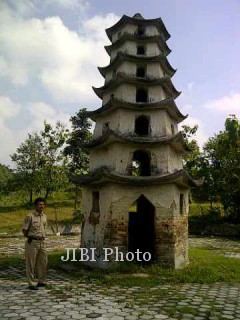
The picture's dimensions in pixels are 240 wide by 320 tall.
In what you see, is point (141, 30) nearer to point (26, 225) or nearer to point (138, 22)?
point (138, 22)

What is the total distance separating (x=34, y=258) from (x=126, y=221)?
3.91 metres

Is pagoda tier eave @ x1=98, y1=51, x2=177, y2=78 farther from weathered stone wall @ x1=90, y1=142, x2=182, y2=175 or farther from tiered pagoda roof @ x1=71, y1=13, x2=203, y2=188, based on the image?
weathered stone wall @ x1=90, y1=142, x2=182, y2=175

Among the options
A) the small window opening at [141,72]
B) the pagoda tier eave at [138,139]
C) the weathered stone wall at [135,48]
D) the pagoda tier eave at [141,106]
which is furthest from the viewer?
the weathered stone wall at [135,48]

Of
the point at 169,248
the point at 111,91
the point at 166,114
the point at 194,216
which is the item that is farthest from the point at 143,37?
the point at 194,216

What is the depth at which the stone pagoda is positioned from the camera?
11586mm

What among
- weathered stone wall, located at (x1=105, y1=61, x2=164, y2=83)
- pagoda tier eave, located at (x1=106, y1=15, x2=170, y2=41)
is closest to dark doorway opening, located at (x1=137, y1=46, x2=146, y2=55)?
weathered stone wall, located at (x1=105, y1=61, x2=164, y2=83)

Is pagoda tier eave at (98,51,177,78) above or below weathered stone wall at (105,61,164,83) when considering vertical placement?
above

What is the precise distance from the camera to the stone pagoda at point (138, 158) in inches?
456

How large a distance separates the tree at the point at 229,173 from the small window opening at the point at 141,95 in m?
13.3

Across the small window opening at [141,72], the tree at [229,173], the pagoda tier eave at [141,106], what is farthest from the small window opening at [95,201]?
the tree at [229,173]

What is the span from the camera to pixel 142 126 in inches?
563

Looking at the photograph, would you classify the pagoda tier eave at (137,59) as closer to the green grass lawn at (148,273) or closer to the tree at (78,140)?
the green grass lawn at (148,273)

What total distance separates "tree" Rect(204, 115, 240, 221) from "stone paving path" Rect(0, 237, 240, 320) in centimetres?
1843

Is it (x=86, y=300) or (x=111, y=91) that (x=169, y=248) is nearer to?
(x=86, y=300)
